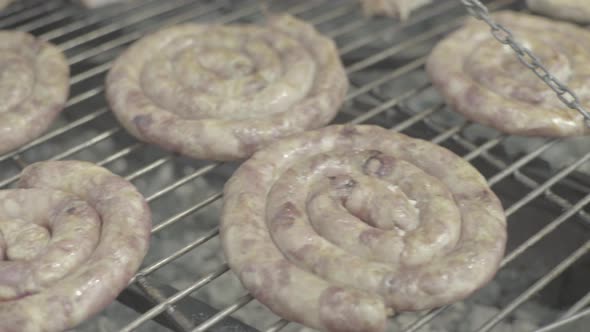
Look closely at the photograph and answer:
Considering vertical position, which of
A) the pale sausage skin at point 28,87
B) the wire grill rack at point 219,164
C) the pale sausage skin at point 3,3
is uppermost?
the pale sausage skin at point 3,3

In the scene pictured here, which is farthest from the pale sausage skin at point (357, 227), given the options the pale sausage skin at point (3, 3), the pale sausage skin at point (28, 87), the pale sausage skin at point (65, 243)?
the pale sausage skin at point (3, 3)

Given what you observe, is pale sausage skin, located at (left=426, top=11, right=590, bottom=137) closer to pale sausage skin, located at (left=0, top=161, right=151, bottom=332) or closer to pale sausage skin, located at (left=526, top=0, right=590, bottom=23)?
pale sausage skin, located at (left=526, top=0, right=590, bottom=23)

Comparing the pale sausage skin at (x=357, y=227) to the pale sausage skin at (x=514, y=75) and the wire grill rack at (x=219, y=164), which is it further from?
the pale sausage skin at (x=514, y=75)

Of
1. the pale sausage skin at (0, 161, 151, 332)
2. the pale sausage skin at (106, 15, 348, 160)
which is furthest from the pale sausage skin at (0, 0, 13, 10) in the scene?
the pale sausage skin at (0, 161, 151, 332)

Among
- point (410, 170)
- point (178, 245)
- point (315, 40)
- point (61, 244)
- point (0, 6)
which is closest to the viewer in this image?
point (61, 244)

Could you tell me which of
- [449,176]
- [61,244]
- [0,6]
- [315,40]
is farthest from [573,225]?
[0,6]

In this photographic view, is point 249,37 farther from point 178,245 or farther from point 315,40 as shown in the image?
point 178,245

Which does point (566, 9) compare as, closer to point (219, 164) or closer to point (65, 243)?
point (219, 164)
